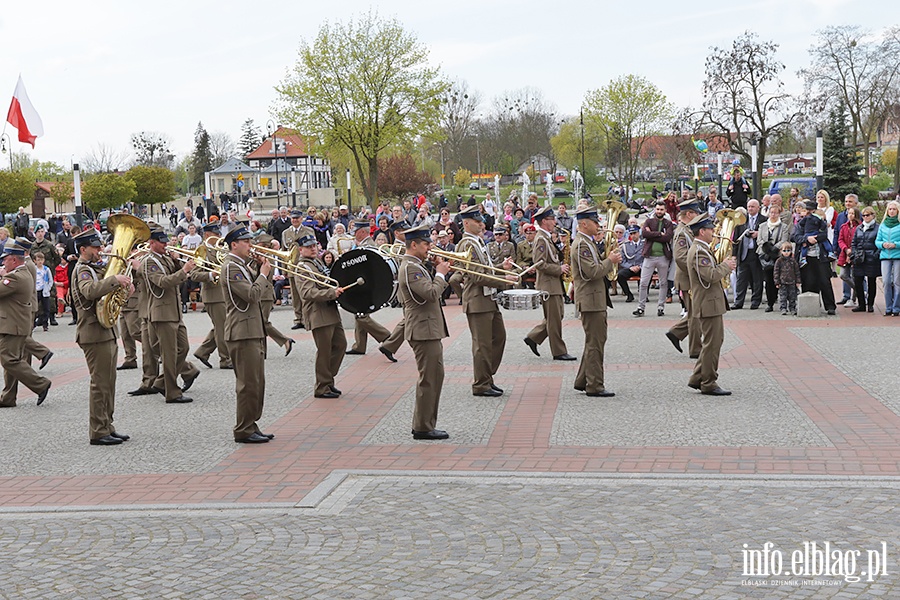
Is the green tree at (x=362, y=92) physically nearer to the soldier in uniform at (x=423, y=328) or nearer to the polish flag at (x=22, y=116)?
the polish flag at (x=22, y=116)

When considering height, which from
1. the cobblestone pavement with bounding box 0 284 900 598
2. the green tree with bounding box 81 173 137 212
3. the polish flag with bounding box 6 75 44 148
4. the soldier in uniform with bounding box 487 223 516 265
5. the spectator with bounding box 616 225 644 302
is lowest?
the cobblestone pavement with bounding box 0 284 900 598

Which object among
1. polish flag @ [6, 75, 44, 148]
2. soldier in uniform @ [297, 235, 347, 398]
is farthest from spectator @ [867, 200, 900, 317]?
polish flag @ [6, 75, 44, 148]

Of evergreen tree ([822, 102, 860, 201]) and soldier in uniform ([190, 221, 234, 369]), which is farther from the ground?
evergreen tree ([822, 102, 860, 201])

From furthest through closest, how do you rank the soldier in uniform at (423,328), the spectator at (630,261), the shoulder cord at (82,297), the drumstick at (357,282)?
1. the spectator at (630,261)
2. the drumstick at (357,282)
3. the shoulder cord at (82,297)
4. the soldier in uniform at (423,328)

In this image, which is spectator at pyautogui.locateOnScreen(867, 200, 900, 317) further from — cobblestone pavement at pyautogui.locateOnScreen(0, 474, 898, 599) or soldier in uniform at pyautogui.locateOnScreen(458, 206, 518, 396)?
cobblestone pavement at pyautogui.locateOnScreen(0, 474, 898, 599)

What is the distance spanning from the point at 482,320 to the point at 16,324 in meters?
5.35

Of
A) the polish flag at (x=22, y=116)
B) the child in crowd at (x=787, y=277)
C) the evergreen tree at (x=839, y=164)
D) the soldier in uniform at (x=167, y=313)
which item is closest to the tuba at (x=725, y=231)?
the child in crowd at (x=787, y=277)

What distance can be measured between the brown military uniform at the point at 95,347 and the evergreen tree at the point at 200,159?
103552 mm

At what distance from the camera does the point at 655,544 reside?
6.56 m

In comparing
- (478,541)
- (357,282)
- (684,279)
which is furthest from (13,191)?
(478,541)

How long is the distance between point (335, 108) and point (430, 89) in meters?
4.85

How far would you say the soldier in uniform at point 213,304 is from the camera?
13.5 metres

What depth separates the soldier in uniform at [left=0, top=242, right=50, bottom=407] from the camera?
484 inches

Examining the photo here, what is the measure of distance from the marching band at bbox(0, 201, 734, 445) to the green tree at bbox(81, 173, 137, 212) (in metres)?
44.7
